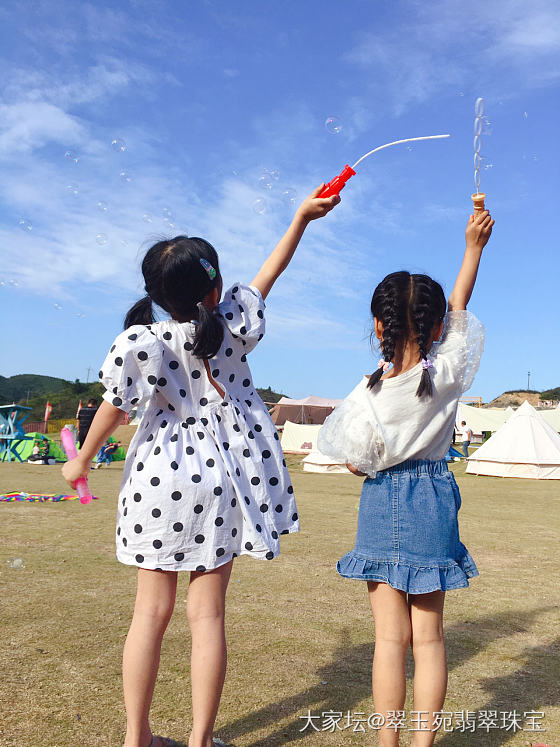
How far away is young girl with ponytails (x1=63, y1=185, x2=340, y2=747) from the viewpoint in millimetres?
1888

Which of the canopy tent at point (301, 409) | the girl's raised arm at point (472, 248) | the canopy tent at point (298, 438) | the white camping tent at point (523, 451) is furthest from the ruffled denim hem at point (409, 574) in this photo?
the canopy tent at point (301, 409)

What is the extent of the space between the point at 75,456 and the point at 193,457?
0.51m

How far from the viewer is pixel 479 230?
226 cm

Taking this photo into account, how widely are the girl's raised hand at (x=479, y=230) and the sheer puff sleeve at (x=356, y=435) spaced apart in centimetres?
66

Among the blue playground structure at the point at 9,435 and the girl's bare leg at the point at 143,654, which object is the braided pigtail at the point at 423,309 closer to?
the girl's bare leg at the point at 143,654

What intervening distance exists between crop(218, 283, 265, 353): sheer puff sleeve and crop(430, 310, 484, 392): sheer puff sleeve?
61cm

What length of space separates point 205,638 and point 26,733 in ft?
2.49

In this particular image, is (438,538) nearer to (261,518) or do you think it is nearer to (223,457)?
(261,518)

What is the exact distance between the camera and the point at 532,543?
610 centimetres

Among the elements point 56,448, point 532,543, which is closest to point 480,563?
point 532,543

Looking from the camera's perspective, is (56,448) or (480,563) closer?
(480,563)

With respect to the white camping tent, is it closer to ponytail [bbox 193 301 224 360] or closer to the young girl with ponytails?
the young girl with ponytails

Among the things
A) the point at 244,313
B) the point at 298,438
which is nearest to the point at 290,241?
the point at 244,313

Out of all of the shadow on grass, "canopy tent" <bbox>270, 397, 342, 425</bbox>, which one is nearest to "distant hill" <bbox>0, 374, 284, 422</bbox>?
"canopy tent" <bbox>270, 397, 342, 425</bbox>
